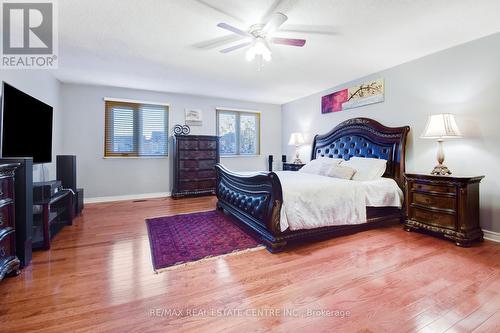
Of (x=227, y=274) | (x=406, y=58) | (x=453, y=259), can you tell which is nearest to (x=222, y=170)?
(x=227, y=274)

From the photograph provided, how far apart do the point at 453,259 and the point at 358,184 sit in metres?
1.10

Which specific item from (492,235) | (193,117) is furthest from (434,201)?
(193,117)

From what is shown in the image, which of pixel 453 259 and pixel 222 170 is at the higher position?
pixel 222 170

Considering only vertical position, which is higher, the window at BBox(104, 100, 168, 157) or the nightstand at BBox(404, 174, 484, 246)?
the window at BBox(104, 100, 168, 157)

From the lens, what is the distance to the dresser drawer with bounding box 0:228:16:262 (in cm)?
172

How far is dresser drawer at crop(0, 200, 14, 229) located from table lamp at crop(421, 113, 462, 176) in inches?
164

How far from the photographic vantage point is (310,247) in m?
2.42

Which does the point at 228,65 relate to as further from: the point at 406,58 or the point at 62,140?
the point at 62,140

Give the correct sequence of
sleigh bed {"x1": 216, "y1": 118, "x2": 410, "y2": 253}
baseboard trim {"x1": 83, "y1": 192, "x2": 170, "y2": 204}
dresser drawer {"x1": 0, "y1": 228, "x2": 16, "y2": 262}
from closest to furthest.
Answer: dresser drawer {"x1": 0, "y1": 228, "x2": 16, "y2": 262}, sleigh bed {"x1": 216, "y1": 118, "x2": 410, "y2": 253}, baseboard trim {"x1": 83, "y1": 192, "x2": 170, "y2": 204}

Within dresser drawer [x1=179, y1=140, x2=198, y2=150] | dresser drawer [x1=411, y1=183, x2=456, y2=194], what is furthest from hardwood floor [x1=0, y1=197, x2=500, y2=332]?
dresser drawer [x1=179, y1=140, x2=198, y2=150]

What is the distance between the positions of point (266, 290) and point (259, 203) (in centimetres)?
97

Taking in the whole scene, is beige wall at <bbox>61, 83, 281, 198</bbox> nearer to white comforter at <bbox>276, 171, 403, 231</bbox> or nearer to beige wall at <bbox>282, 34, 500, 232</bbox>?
white comforter at <bbox>276, 171, 403, 231</bbox>

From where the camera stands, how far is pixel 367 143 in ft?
12.4

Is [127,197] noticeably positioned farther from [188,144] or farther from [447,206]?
[447,206]
